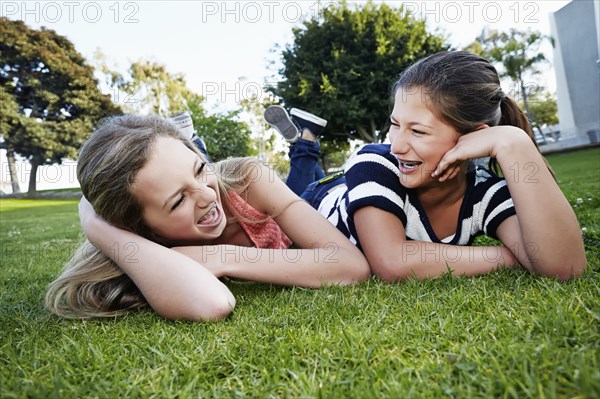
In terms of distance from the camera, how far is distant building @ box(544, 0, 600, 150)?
31516mm

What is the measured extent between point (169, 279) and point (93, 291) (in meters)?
0.73

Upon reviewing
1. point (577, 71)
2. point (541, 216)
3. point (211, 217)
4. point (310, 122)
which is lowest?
point (541, 216)

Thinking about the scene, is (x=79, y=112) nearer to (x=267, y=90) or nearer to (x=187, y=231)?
(x=267, y=90)

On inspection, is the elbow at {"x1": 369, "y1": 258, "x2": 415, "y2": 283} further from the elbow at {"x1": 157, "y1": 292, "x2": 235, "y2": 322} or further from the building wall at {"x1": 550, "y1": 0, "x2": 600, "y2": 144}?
the building wall at {"x1": 550, "y1": 0, "x2": 600, "y2": 144}

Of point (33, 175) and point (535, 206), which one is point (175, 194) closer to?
point (535, 206)

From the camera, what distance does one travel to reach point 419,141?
2.64 metres

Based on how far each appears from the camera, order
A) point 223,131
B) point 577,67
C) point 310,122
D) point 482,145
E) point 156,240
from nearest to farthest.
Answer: point 482,145, point 156,240, point 310,122, point 223,131, point 577,67

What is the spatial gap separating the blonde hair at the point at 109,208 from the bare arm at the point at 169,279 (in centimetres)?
19

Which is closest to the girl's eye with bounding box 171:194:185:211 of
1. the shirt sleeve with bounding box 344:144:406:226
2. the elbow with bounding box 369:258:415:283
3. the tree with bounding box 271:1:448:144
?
the shirt sleeve with bounding box 344:144:406:226

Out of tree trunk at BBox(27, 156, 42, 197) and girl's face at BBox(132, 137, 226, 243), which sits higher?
tree trunk at BBox(27, 156, 42, 197)

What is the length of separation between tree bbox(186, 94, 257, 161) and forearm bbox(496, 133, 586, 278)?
27403 millimetres

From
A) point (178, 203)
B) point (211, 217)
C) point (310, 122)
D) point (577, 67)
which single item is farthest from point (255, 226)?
point (577, 67)

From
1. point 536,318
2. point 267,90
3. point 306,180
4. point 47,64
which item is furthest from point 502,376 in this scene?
point 47,64

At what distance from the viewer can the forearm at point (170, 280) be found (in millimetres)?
2170
